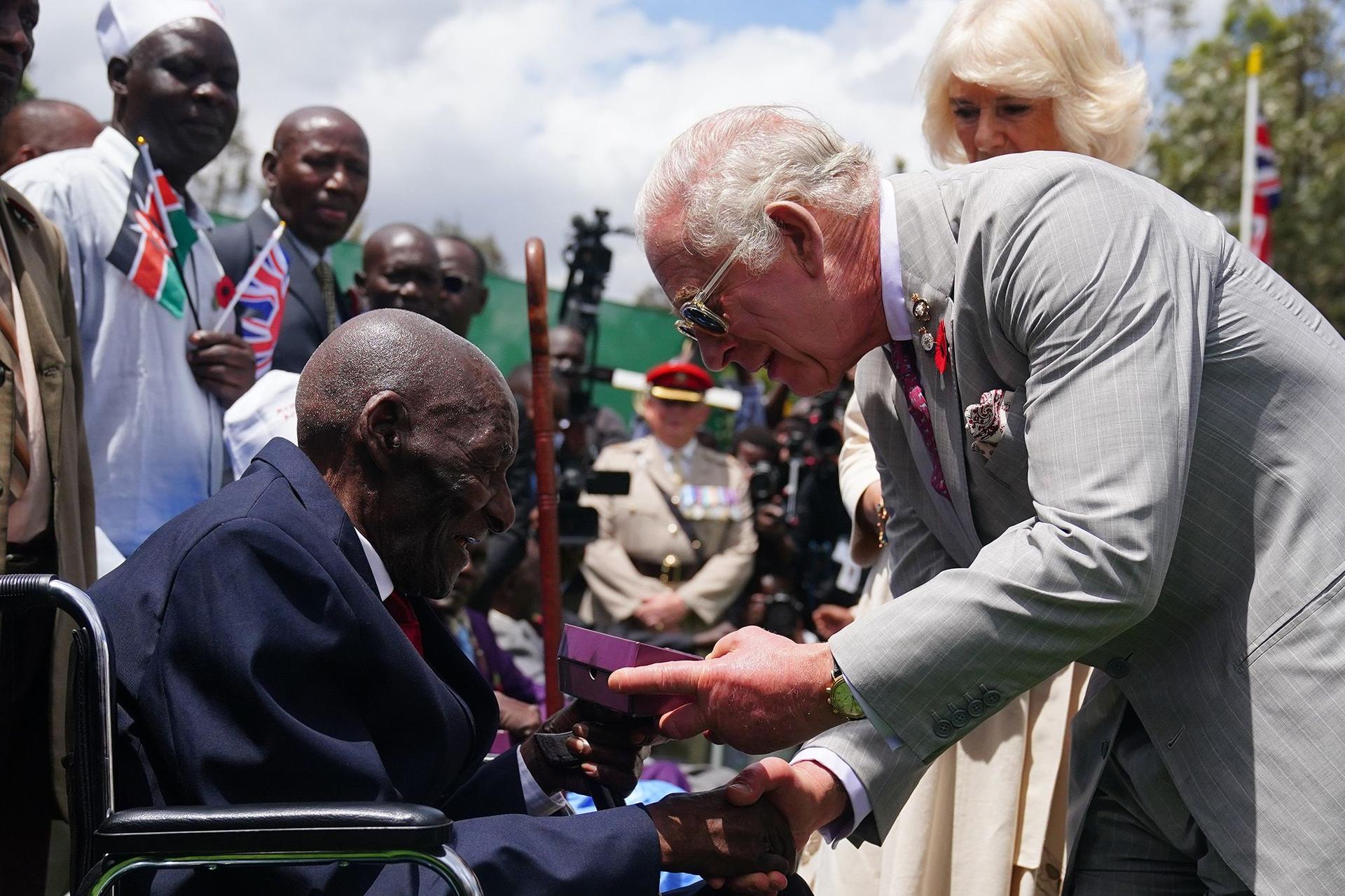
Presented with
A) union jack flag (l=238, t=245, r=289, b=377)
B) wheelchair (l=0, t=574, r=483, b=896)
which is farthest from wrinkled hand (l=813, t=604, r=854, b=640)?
wheelchair (l=0, t=574, r=483, b=896)

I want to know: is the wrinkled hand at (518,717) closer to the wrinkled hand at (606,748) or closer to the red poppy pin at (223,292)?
the red poppy pin at (223,292)

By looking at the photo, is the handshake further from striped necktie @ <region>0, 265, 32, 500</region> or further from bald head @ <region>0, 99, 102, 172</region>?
bald head @ <region>0, 99, 102, 172</region>

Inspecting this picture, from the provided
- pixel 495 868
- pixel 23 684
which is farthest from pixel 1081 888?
pixel 23 684

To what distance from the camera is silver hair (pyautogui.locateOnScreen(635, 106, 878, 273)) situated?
7.50ft

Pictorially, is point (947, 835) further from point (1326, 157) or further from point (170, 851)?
point (1326, 157)

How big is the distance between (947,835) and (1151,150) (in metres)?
20.8

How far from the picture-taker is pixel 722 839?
2.29m

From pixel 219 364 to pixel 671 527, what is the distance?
3.38 metres

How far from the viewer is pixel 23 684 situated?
2.92 meters

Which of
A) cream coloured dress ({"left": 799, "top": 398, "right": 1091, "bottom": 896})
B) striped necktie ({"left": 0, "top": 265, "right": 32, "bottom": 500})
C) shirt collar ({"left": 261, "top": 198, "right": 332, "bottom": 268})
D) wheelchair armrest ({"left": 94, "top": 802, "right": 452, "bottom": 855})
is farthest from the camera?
shirt collar ({"left": 261, "top": 198, "right": 332, "bottom": 268})

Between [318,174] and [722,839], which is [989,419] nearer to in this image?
[722,839]

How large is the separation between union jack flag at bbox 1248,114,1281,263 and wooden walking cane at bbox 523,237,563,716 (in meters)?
13.0

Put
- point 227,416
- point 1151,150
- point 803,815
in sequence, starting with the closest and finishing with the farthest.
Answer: point 803,815 < point 227,416 < point 1151,150

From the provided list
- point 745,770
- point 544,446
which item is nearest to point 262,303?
point 544,446
